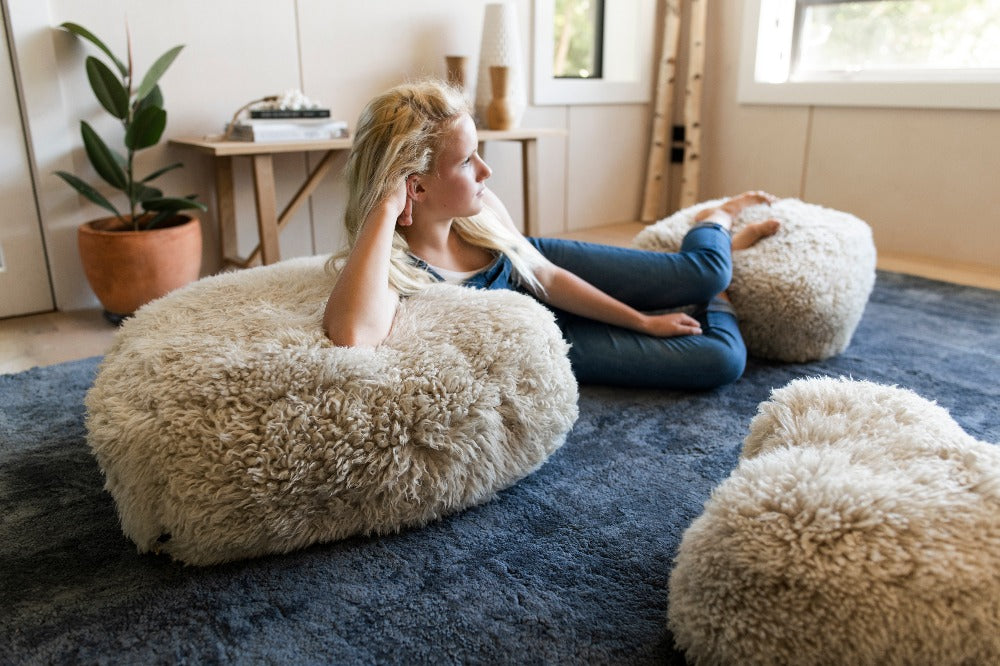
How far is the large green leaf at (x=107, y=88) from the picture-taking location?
Answer: 5.98ft

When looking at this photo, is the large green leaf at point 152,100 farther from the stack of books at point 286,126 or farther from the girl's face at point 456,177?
the girl's face at point 456,177

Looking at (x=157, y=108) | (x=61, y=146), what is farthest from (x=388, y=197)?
(x=61, y=146)

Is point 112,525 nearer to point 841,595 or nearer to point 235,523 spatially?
point 235,523

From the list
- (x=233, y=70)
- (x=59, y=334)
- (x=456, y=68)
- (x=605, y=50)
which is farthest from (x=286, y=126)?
(x=605, y=50)

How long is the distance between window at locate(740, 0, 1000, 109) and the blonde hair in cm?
195

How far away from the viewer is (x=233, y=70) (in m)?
2.23

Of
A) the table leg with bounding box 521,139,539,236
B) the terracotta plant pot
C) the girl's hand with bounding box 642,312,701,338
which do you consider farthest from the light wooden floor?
the table leg with bounding box 521,139,539,236

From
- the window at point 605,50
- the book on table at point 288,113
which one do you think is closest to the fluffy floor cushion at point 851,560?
the book on table at point 288,113

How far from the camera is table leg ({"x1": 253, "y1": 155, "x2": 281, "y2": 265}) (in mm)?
2039

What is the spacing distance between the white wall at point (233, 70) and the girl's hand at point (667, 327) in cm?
103

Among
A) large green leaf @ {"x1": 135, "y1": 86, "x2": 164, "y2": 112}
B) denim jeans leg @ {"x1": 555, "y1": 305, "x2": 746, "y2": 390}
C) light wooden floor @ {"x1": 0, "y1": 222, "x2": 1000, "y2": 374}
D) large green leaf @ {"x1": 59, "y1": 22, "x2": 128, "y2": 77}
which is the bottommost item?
light wooden floor @ {"x1": 0, "y1": 222, "x2": 1000, "y2": 374}

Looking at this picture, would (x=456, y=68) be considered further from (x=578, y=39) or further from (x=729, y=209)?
(x=729, y=209)

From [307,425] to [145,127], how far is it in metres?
1.28

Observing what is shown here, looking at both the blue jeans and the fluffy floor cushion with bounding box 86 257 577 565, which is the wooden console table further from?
the fluffy floor cushion with bounding box 86 257 577 565
